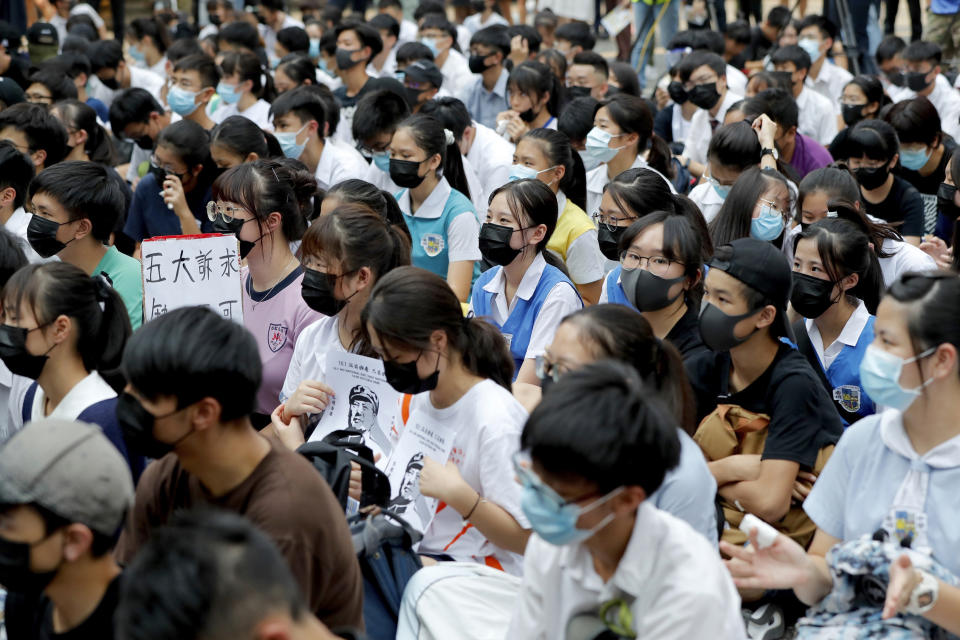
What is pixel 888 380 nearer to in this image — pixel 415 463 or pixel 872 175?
pixel 415 463

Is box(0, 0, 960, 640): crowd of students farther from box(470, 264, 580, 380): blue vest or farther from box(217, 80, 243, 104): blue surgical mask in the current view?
box(217, 80, 243, 104): blue surgical mask

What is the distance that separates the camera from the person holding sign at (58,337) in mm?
3359

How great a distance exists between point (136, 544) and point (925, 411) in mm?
1912

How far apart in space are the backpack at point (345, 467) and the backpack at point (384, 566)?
125 millimetres

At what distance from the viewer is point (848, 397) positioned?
158 inches

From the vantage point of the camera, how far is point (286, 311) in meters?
4.45

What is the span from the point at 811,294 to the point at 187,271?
2.34m

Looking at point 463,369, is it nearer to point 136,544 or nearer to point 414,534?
point 414,534

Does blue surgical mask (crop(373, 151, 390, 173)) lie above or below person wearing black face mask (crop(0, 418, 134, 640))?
below

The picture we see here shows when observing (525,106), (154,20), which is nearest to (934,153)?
(525,106)

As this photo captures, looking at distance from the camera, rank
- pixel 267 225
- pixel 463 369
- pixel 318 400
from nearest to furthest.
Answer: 1. pixel 463 369
2. pixel 318 400
3. pixel 267 225

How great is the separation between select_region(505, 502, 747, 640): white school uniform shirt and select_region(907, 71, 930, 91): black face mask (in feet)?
28.2

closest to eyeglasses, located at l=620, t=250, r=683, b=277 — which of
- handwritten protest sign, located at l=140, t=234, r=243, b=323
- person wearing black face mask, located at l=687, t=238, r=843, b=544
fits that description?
person wearing black face mask, located at l=687, t=238, r=843, b=544

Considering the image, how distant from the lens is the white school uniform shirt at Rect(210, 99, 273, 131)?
342 inches
